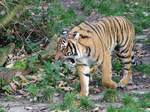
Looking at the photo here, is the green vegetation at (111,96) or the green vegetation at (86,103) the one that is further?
the green vegetation at (111,96)

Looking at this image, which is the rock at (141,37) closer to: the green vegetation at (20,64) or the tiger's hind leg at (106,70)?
the tiger's hind leg at (106,70)

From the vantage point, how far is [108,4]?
11.2m

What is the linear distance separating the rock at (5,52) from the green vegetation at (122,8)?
3816mm

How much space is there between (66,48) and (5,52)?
2.33 m

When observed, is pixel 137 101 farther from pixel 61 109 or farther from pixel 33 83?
pixel 33 83

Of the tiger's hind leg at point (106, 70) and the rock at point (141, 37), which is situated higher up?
the rock at point (141, 37)

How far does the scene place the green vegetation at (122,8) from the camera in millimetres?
10578

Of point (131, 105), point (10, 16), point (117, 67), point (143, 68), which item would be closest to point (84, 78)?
point (131, 105)

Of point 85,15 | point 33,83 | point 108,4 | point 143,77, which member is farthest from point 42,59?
point 108,4

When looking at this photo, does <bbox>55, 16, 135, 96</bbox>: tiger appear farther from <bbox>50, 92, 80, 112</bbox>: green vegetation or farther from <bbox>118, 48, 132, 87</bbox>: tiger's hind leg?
<bbox>50, 92, 80, 112</bbox>: green vegetation

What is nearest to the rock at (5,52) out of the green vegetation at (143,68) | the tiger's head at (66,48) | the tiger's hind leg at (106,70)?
the tiger's head at (66,48)

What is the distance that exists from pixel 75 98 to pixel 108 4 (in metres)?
6.22

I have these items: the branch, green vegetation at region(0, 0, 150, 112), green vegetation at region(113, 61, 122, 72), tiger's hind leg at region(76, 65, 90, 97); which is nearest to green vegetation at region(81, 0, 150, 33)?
green vegetation at region(0, 0, 150, 112)

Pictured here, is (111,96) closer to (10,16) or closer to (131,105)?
(131,105)
